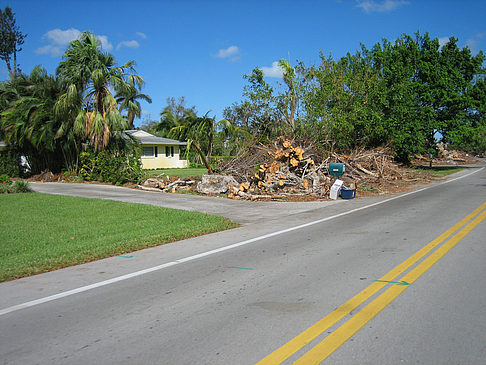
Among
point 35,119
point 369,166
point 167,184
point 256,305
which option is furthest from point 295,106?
point 256,305

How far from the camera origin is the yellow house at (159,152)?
38188 mm

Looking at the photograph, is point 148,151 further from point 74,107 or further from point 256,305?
point 256,305

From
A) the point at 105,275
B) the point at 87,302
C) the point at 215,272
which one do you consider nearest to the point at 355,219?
the point at 215,272

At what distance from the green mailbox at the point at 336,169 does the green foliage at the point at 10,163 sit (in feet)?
73.8

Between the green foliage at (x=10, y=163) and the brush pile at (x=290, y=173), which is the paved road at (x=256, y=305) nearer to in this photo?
the brush pile at (x=290, y=173)

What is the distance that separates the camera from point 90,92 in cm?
2372

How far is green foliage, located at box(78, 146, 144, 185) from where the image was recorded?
72.7ft

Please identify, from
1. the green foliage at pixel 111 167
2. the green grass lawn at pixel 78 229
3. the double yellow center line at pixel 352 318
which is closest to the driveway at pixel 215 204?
the green grass lawn at pixel 78 229

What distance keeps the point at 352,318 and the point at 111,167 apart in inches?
812

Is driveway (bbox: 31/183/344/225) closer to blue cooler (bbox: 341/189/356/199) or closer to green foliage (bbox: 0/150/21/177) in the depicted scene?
blue cooler (bbox: 341/189/356/199)

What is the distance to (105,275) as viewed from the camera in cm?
641

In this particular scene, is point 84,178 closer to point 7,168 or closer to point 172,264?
point 7,168

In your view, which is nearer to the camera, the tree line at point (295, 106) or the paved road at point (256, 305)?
the paved road at point (256, 305)

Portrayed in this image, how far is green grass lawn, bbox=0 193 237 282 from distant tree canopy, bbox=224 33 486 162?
954 centimetres
